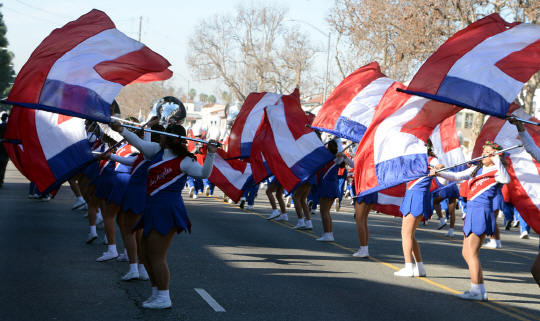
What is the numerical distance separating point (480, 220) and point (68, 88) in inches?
195

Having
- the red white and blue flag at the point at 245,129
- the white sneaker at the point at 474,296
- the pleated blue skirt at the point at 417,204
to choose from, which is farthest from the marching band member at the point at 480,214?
the red white and blue flag at the point at 245,129

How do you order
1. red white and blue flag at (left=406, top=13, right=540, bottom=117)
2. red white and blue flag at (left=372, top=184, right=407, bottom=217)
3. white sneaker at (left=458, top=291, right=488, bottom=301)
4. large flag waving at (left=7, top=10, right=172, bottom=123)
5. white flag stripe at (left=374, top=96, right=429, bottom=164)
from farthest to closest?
1. red white and blue flag at (left=372, top=184, right=407, bottom=217)
2. white flag stripe at (left=374, top=96, right=429, bottom=164)
3. white sneaker at (left=458, top=291, right=488, bottom=301)
4. red white and blue flag at (left=406, top=13, right=540, bottom=117)
5. large flag waving at (left=7, top=10, right=172, bottom=123)

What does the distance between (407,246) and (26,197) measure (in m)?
12.2

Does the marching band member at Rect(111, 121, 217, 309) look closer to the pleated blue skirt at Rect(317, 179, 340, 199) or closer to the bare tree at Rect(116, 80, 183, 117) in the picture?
the pleated blue skirt at Rect(317, 179, 340, 199)

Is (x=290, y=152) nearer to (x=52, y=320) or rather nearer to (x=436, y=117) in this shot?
(x=436, y=117)

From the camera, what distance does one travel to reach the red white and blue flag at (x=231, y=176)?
13.2 m

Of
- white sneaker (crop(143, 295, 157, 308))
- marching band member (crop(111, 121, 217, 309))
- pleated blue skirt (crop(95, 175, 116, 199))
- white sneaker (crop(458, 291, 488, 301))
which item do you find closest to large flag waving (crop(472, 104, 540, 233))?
white sneaker (crop(458, 291, 488, 301))

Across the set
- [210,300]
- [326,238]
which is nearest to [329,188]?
[326,238]

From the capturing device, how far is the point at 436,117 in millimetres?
7895

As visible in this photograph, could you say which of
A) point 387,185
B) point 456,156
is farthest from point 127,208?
point 456,156

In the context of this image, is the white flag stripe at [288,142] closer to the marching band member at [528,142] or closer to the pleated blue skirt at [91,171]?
the pleated blue skirt at [91,171]

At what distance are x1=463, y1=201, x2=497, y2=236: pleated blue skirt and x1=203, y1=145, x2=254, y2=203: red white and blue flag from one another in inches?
235

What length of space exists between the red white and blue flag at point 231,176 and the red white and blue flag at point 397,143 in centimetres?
460

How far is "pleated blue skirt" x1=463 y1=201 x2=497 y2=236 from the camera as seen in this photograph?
24.5 feet
